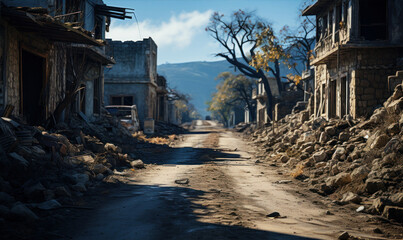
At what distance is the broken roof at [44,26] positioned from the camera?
33.0 ft

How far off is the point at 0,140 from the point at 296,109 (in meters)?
22.2

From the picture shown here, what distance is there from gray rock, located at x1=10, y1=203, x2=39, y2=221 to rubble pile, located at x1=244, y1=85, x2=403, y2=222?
540cm

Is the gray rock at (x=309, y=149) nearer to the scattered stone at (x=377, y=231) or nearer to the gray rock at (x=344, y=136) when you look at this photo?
the gray rock at (x=344, y=136)

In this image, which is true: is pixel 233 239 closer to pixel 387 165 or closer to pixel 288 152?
pixel 387 165

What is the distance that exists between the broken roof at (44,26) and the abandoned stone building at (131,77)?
59.2 ft

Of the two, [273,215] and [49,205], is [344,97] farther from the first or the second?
[49,205]

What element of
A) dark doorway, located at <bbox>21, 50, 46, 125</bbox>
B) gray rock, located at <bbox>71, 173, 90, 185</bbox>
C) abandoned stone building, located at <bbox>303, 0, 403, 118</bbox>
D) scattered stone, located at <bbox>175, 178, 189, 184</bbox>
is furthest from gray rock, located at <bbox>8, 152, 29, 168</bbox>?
abandoned stone building, located at <bbox>303, 0, 403, 118</bbox>

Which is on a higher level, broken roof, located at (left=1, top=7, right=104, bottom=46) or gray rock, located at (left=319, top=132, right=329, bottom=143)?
broken roof, located at (left=1, top=7, right=104, bottom=46)

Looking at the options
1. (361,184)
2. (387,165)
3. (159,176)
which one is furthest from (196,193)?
(387,165)

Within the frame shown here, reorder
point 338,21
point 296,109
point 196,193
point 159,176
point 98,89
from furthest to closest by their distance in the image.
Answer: point 296,109 < point 98,89 < point 338,21 < point 159,176 < point 196,193

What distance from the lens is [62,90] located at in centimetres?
1512

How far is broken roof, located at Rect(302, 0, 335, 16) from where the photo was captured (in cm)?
1906

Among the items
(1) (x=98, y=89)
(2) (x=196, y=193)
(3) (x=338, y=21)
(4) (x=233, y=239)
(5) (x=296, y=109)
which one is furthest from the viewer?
(5) (x=296, y=109)

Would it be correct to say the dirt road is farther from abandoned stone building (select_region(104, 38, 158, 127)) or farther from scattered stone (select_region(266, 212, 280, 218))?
abandoned stone building (select_region(104, 38, 158, 127))
